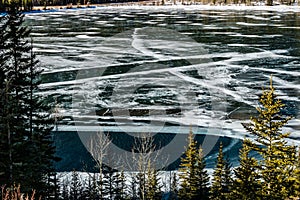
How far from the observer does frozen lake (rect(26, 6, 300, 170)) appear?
17.7m

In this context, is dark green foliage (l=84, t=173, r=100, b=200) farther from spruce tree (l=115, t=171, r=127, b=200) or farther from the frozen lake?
the frozen lake

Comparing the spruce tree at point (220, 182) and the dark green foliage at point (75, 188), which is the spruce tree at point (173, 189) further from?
the dark green foliage at point (75, 188)

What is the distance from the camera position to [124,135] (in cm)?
1650

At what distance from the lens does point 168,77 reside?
24.4 meters

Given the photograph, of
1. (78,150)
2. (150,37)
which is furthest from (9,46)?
(150,37)

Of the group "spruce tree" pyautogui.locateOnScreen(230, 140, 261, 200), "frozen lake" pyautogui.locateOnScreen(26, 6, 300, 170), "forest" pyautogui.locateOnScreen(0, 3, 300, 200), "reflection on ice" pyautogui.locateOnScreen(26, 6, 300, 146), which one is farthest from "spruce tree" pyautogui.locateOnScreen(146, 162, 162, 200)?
"reflection on ice" pyautogui.locateOnScreen(26, 6, 300, 146)

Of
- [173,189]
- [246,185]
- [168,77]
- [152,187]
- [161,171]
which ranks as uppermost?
[168,77]

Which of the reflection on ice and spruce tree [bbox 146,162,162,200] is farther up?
the reflection on ice

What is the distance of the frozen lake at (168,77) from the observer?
57.9ft

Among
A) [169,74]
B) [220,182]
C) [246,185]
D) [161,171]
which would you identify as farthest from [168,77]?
[246,185]

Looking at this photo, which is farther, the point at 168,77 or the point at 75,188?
the point at 168,77

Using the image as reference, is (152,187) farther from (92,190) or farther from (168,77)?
(168,77)

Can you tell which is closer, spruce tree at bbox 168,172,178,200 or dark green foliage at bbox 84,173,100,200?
dark green foliage at bbox 84,173,100,200

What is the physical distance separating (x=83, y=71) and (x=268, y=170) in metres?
18.3
